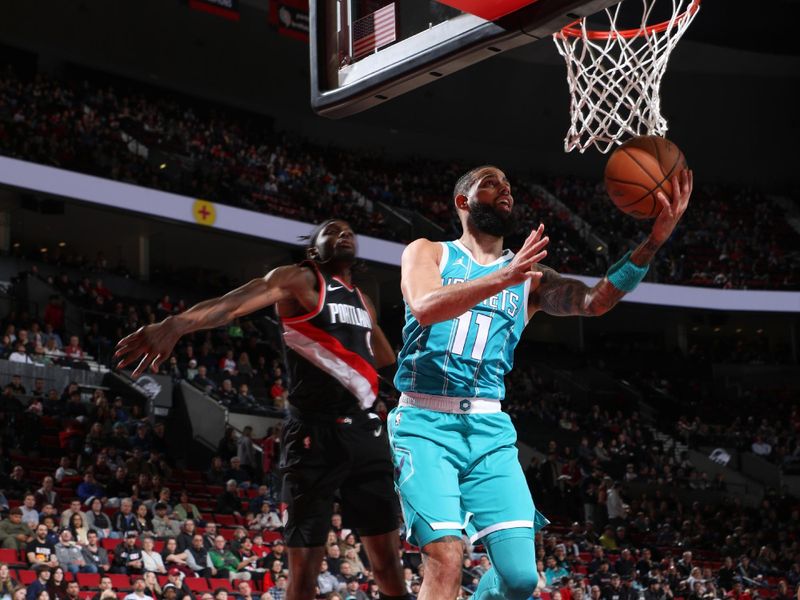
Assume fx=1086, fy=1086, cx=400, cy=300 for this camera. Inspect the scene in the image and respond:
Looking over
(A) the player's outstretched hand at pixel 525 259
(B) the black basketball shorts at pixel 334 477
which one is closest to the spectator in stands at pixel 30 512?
(B) the black basketball shorts at pixel 334 477

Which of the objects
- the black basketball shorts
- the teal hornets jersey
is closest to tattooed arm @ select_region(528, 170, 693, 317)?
the teal hornets jersey

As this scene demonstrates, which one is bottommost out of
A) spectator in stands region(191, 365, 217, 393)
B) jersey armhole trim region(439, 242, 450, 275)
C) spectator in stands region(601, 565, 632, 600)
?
spectator in stands region(601, 565, 632, 600)

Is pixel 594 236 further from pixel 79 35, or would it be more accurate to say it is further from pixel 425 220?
pixel 79 35

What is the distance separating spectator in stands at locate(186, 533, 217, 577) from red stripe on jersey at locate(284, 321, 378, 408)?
7170 mm

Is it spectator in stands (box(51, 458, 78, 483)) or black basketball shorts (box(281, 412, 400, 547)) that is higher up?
black basketball shorts (box(281, 412, 400, 547))

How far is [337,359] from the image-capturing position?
5.19m

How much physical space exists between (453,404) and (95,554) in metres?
7.66

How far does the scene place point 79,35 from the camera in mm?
26844

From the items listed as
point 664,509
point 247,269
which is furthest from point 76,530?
point 247,269

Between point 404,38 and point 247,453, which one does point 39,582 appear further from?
point 404,38

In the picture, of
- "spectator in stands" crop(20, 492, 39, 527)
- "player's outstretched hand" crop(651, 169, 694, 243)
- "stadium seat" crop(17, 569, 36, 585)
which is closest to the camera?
"player's outstretched hand" crop(651, 169, 694, 243)

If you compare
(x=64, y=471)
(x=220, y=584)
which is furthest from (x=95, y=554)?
(x=64, y=471)

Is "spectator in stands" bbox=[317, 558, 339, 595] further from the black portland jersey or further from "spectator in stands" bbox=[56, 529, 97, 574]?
the black portland jersey

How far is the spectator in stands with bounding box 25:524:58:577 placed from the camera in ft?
34.7
